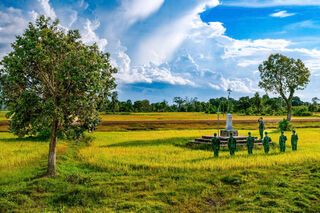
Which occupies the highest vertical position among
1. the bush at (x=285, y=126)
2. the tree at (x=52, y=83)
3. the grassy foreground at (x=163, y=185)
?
the tree at (x=52, y=83)

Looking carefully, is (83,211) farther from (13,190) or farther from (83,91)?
(83,91)

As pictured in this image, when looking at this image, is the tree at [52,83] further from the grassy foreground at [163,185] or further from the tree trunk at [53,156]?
the grassy foreground at [163,185]

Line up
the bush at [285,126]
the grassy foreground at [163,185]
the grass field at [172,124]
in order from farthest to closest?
the grass field at [172,124]
the bush at [285,126]
the grassy foreground at [163,185]

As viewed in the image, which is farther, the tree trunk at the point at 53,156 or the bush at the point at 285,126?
the bush at the point at 285,126

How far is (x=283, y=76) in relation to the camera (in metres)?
48.3

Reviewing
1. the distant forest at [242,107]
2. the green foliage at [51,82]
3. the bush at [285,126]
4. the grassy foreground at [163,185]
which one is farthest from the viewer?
the distant forest at [242,107]

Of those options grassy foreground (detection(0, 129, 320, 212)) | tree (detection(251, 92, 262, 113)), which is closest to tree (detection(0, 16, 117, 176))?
grassy foreground (detection(0, 129, 320, 212))

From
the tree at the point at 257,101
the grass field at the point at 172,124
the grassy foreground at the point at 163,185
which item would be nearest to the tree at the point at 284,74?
the grass field at the point at 172,124

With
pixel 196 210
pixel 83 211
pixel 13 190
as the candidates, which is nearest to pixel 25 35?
pixel 13 190

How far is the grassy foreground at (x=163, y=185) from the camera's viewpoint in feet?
32.2

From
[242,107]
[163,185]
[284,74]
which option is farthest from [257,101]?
[163,185]

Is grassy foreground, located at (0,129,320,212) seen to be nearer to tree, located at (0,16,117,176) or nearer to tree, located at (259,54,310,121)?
tree, located at (0,16,117,176)

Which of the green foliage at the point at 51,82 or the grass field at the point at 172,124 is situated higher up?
the green foliage at the point at 51,82

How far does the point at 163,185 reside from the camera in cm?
1189
